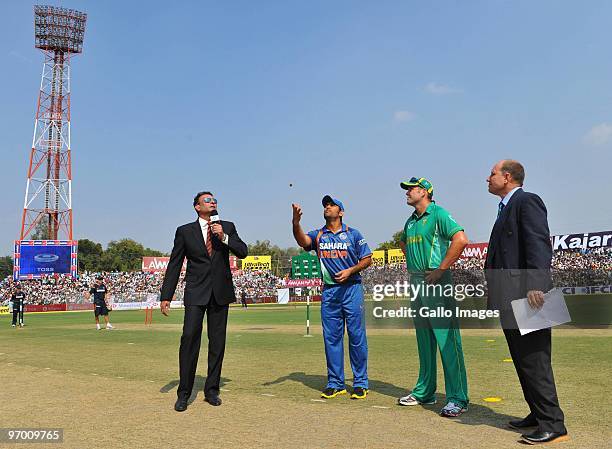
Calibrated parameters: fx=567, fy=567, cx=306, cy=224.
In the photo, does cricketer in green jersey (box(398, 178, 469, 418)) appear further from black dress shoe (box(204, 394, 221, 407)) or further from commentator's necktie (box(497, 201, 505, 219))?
black dress shoe (box(204, 394, 221, 407))

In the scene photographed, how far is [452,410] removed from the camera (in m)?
5.11

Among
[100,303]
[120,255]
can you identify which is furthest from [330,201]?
[120,255]

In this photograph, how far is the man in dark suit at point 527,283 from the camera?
4293 mm

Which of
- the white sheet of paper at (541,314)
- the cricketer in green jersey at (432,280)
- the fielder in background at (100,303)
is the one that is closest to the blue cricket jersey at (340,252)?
the cricketer in green jersey at (432,280)

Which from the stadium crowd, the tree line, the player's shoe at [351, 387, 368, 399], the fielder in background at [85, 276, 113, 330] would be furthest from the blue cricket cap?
the tree line

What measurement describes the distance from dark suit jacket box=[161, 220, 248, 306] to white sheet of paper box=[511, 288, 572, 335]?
10.1ft

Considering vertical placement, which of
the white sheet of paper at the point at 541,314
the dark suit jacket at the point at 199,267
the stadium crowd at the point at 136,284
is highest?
the dark suit jacket at the point at 199,267

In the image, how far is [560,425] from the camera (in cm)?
425

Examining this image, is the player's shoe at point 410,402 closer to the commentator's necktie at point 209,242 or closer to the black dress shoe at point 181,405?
the black dress shoe at point 181,405

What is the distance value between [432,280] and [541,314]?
4.24 ft

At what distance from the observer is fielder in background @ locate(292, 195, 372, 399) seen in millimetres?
6336

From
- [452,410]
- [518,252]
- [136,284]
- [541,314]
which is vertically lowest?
[136,284]

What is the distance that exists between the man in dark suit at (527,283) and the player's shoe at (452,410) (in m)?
0.54

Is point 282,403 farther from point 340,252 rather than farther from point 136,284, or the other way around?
point 136,284
